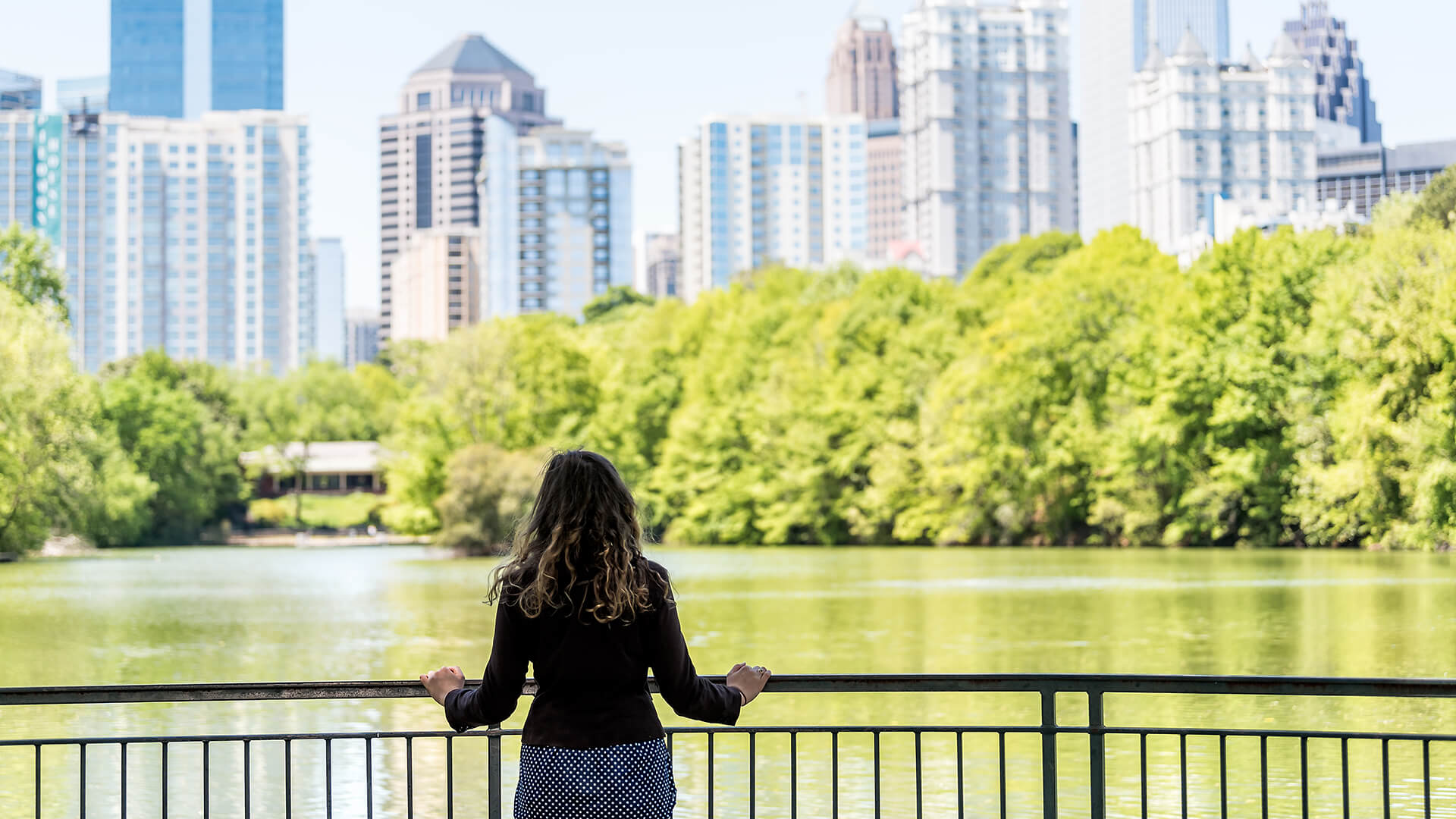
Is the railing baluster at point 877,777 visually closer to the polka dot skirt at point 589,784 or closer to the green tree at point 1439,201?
the polka dot skirt at point 589,784

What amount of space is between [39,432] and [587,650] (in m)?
54.3

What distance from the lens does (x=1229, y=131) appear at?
18438 centimetres

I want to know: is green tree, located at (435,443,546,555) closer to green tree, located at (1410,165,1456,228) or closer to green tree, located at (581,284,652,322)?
green tree, located at (1410,165,1456,228)

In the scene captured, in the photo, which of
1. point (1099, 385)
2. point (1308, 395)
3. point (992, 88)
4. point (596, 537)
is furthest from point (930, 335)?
point (992, 88)

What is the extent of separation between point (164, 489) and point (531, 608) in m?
79.4

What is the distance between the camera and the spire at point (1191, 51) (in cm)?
18388

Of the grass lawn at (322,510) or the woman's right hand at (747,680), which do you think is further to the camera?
the grass lawn at (322,510)

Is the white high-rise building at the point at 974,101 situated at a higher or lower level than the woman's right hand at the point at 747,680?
higher

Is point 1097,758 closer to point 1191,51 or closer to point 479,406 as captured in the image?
point 479,406

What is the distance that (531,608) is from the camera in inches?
149

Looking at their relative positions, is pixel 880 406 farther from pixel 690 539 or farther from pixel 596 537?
pixel 596 537

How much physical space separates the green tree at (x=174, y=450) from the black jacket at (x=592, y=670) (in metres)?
71.8

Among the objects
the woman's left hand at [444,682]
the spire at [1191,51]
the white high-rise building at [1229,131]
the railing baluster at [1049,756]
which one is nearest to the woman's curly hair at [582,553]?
the woman's left hand at [444,682]

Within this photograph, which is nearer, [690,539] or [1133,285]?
[1133,285]
